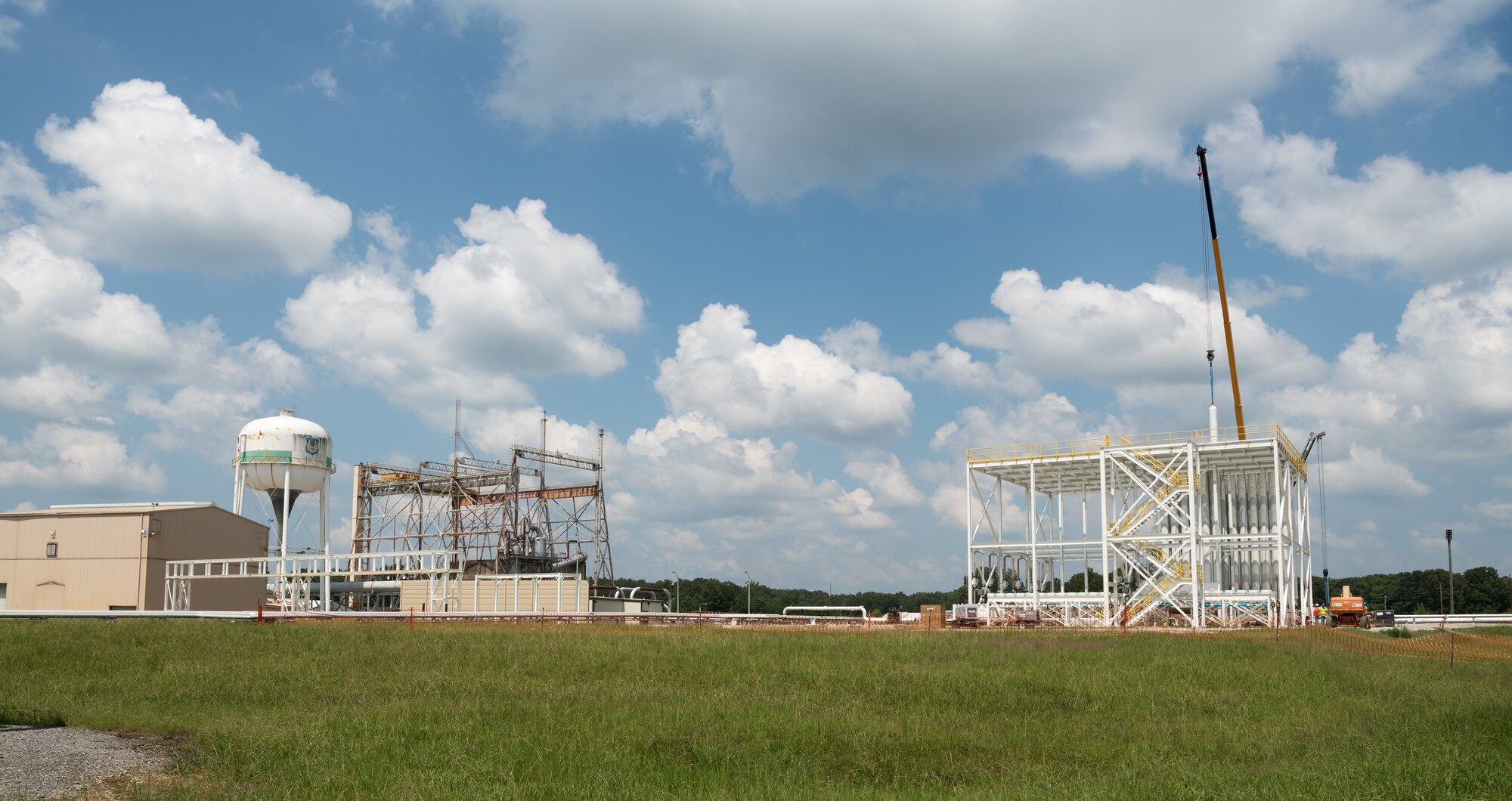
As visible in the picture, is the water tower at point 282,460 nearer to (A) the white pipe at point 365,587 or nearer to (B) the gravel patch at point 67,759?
(A) the white pipe at point 365,587

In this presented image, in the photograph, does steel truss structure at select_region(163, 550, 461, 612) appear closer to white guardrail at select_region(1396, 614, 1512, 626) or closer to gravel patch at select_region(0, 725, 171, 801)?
gravel patch at select_region(0, 725, 171, 801)

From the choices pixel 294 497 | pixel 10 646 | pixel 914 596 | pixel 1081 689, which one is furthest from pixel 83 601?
pixel 914 596

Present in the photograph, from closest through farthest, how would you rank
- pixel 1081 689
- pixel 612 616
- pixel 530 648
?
pixel 1081 689 → pixel 530 648 → pixel 612 616

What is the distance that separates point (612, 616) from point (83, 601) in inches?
1239

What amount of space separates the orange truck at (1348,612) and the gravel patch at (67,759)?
5405 cm

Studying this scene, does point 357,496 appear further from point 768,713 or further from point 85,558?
point 768,713

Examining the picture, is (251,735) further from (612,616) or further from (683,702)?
(612,616)

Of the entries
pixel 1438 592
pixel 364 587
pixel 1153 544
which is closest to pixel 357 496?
pixel 364 587

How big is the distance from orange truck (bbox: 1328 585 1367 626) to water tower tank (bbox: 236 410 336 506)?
2234 inches

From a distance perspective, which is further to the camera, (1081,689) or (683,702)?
(1081,689)

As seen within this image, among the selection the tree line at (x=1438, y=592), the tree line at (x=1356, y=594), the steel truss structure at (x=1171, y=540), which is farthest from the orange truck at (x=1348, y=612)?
the tree line at (x=1438, y=592)

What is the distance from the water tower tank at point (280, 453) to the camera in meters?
67.4

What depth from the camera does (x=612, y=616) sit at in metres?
41.8

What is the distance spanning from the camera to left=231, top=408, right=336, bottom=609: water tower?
67.3 m
